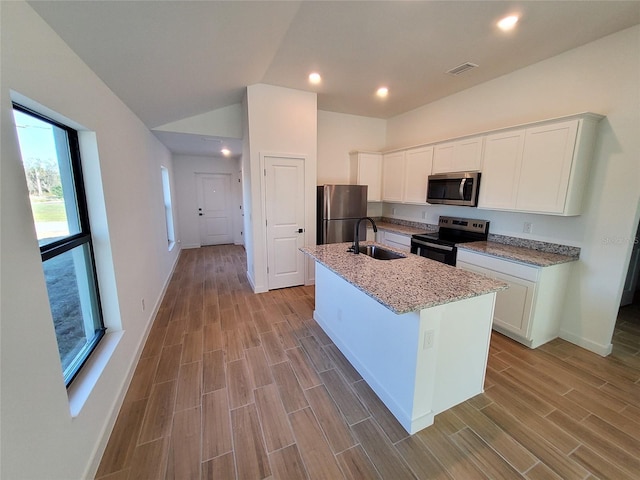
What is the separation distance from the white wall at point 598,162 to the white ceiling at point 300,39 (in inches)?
7.7

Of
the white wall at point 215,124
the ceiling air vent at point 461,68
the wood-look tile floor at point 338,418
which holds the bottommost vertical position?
the wood-look tile floor at point 338,418

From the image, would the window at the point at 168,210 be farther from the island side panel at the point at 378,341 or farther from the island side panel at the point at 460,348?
the island side panel at the point at 460,348

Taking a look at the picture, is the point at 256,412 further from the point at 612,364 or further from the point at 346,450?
the point at 612,364

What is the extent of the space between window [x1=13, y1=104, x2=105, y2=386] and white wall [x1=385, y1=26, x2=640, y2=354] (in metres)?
4.21

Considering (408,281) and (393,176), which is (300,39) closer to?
(408,281)

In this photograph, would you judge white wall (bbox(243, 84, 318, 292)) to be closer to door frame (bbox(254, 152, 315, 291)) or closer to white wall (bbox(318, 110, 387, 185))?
door frame (bbox(254, 152, 315, 291))

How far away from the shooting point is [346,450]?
1.60 m

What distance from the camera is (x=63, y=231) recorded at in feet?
5.45

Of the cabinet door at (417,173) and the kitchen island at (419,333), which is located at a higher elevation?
the cabinet door at (417,173)

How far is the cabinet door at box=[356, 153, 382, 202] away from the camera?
185 inches

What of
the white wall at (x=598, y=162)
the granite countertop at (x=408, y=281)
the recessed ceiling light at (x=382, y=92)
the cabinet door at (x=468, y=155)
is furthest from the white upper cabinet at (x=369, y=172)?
the granite countertop at (x=408, y=281)

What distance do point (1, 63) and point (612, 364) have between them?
4530 millimetres

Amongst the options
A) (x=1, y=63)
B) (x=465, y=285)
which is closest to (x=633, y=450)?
(x=465, y=285)

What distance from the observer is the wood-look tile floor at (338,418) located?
59.2 inches
